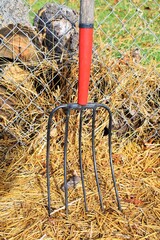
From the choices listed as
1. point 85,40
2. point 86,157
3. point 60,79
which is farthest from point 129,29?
point 85,40

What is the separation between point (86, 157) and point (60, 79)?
485 millimetres

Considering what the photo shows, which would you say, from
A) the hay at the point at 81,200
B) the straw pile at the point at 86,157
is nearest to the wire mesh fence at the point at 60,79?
the straw pile at the point at 86,157

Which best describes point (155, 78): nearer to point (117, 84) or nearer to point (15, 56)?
point (117, 84)

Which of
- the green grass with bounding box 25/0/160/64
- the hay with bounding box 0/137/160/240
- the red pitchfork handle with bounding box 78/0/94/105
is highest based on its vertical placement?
the green grass with bounding box 25/0/160/64

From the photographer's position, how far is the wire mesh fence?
2.09m

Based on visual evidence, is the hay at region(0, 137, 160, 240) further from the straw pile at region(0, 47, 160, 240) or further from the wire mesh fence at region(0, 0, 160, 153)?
the wire mesh fence at region(0, 0, 160, 153)

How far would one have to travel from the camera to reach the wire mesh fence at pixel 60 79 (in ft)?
6.86

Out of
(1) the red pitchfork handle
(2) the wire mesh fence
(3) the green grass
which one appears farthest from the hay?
(3) the green grass

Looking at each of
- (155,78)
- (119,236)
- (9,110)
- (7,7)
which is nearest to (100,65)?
(155,78)

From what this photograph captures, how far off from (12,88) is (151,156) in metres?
0.94

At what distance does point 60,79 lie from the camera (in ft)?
7.11

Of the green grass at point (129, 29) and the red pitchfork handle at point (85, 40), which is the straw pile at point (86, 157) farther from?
the red pitchfork handle at point (85, 40)

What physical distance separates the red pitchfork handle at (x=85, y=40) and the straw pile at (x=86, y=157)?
16.7 inches

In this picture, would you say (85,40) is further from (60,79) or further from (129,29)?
(129,29)
